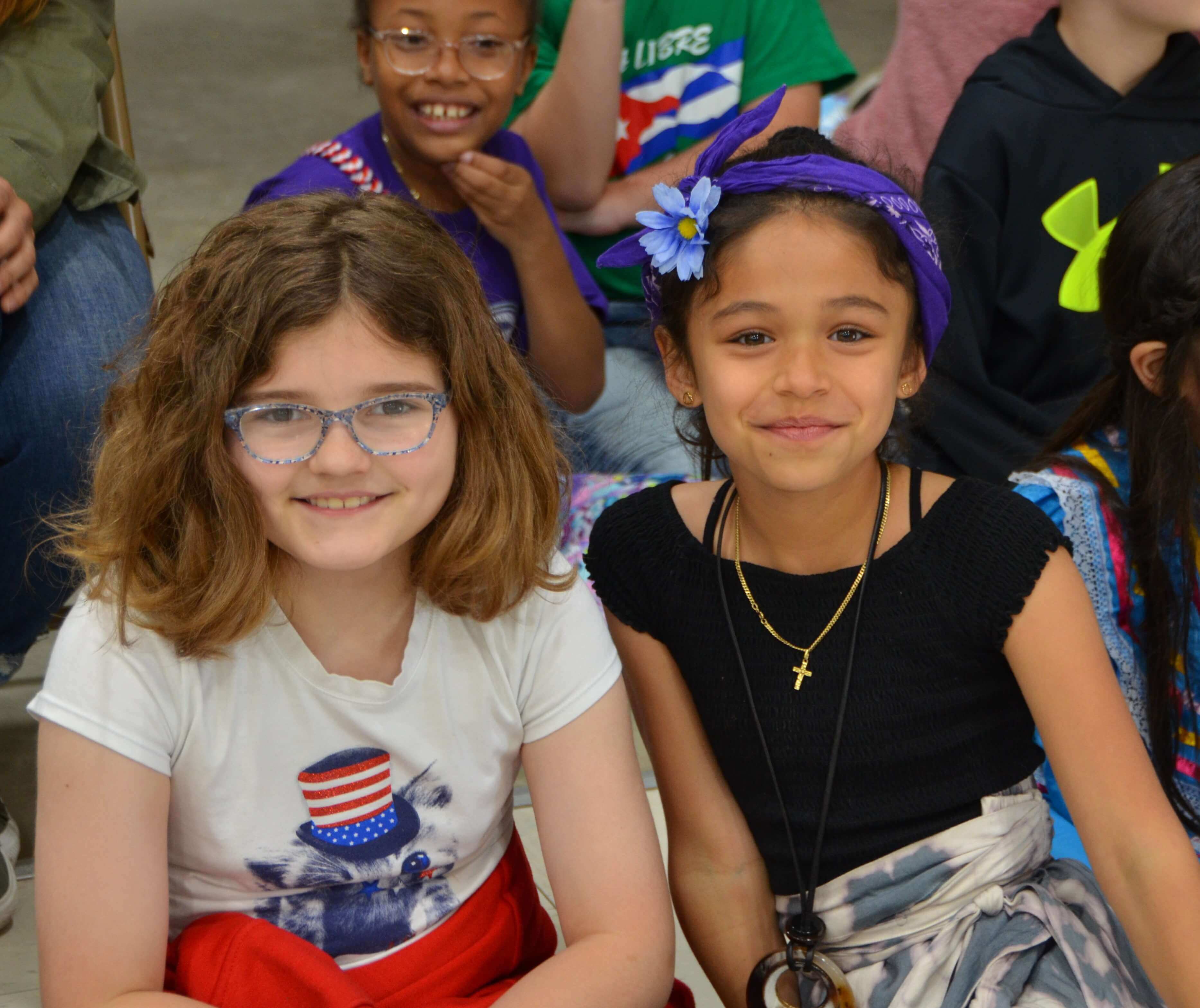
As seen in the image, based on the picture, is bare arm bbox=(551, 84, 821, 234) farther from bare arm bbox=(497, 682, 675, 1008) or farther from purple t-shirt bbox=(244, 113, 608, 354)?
bare arm bbox=(497, 682, 675, 1008)

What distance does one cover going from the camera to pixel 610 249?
143 centimetres

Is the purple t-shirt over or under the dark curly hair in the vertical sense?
under

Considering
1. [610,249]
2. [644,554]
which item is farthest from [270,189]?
[644,554]

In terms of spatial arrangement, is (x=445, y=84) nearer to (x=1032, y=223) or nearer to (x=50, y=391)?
(x=50, y=391)

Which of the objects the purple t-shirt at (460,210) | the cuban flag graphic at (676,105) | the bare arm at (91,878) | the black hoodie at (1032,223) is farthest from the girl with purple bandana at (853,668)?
the cuban flag graphic at (676,105)

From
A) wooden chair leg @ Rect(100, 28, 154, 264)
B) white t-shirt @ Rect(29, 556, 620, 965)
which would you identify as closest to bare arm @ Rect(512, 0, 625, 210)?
wooden chair leg @ Rect(100, 28, 154, 264)

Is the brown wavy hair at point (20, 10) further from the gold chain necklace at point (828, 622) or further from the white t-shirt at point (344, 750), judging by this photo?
the gold chain necklace at point (828, 622)

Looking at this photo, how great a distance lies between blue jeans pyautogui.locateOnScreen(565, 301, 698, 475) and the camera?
2.18 m

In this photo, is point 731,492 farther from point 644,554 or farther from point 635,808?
point 635,808

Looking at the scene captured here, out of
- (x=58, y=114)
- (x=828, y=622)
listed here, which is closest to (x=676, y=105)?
(x=58, y=114)

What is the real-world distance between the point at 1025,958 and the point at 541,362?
1142 millimetres

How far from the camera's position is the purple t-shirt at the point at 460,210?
2.05m

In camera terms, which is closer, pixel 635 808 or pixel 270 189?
pixel 635 808

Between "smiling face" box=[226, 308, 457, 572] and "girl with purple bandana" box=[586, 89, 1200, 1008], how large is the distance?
31 cm
